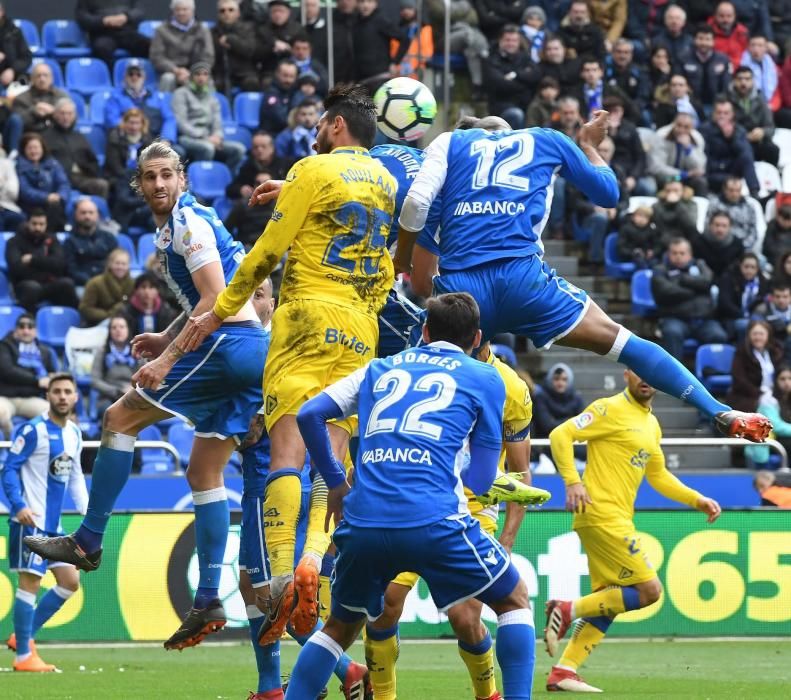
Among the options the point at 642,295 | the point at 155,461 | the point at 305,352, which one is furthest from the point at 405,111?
the point at 642,295

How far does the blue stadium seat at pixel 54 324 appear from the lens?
1906 cm

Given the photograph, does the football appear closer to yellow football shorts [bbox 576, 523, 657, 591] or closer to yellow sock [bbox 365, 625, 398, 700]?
yellow sock [bbox 365, 625, 398, 700]

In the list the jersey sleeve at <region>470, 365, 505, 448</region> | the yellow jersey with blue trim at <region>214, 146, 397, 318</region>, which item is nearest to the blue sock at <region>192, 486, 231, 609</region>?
the yellow jersey with blue trim at <region>214, 146, 397, 318</region>

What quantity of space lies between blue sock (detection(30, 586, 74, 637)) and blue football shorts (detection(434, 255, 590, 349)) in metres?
5.88

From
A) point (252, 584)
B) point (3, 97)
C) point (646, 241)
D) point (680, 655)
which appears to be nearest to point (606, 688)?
point (680, 655)

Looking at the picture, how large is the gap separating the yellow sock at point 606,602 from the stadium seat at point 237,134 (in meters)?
10.4

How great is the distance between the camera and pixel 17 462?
1389 centimetres

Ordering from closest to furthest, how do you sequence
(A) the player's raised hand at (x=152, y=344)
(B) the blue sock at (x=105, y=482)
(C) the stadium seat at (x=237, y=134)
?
(B) the blue sock at (x=105, y=482), (A) the player's raised hand at (x=152, y=344), (C) the stadium seat at (x=237, y=134)

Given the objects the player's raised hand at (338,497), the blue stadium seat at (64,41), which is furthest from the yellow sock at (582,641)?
the blue stadium seat at (64,41)

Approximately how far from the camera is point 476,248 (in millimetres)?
9219

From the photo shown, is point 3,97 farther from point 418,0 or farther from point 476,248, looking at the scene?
point 476,248

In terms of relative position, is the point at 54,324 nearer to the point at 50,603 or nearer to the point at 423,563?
the point at 50,603

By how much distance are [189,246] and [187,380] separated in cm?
77

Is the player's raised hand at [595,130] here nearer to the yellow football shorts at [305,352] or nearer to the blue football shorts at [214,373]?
the yellow football shorts at [305,352]
